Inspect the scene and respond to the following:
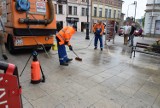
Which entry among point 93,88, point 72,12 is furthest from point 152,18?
point 93,88

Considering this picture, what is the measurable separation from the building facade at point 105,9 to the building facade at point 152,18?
11.3 m

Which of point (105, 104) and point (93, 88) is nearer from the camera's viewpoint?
point (105, 104)

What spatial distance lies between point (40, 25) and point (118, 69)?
3.54 m

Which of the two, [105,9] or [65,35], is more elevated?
[105,9]

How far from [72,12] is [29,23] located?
2778cm

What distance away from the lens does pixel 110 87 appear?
3666 mm

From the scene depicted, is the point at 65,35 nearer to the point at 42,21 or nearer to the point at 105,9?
the point at 42,21

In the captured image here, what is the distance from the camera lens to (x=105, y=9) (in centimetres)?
3919

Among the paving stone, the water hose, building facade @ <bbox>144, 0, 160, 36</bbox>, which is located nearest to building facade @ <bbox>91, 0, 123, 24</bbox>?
building facade @ <bbox>144, 0, 160, 36</bbox>

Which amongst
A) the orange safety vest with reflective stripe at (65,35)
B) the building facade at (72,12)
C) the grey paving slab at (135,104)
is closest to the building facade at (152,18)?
the building facade at (72,12)

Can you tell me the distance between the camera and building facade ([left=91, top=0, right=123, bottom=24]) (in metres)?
36.7

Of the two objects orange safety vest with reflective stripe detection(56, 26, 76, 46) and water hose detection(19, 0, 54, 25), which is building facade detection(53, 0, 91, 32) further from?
orange safety vest with reflective stripe detection(56, 26, 76, 46)

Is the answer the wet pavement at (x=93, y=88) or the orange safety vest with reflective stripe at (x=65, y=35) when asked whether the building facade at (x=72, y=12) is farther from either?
the wet pavement at (x=93, y=88)

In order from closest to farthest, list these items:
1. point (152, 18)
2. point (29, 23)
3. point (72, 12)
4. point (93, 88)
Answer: point (93, 88) → point (29, 23) → point (152, 18) → point (72, 12)
